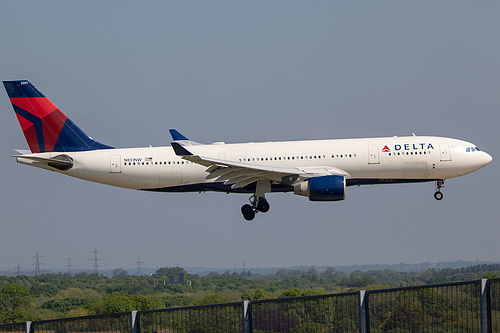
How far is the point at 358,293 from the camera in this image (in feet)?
45.7

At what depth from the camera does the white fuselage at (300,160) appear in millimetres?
40812

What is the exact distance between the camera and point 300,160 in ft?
136

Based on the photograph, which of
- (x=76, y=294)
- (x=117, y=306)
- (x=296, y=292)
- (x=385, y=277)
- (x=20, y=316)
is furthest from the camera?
(x=385, y=277)

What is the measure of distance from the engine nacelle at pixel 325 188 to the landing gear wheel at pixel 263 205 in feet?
11.9

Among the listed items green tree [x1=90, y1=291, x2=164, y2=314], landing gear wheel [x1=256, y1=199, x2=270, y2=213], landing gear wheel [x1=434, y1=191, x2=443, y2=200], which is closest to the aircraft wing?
landing gear wheel [x1=256, y1=199, x2=270, y2=213]

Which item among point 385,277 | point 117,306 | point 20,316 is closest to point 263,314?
point 117,306

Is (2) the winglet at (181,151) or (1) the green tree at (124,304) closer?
(2) the winglet at (181,151)

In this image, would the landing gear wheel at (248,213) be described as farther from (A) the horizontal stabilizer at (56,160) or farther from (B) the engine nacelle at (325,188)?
(A) the horizontal stabilizer at (56,160)

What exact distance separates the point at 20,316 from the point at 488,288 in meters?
52.2

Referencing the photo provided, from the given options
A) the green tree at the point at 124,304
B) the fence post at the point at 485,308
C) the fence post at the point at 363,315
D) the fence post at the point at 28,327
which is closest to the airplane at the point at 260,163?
the green tree at the point at 124,304

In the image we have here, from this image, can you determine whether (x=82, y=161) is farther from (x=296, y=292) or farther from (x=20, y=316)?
(x=20, y=316)

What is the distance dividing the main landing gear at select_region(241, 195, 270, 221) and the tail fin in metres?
9.49

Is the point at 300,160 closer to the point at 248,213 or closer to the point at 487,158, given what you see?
the point at 248,213

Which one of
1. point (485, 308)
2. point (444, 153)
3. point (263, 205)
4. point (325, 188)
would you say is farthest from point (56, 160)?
point (485, 308)
